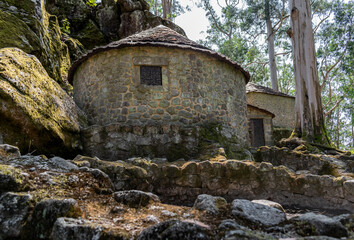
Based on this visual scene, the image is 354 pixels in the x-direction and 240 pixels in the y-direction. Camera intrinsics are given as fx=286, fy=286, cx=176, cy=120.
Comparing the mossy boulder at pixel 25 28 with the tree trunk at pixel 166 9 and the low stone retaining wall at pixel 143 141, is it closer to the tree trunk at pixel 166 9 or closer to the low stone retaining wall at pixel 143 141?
the low stone retaining wall at pixel 143 141

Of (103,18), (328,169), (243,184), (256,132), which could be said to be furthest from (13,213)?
(103,18)

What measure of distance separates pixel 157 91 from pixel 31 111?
12.1 feet

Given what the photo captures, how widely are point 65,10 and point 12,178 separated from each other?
56.1 ft

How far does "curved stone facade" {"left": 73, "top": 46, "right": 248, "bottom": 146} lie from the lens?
775 centimetres

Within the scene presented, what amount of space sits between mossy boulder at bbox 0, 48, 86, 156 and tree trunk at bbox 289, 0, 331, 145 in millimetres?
9397

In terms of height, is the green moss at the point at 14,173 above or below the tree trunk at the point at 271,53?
below

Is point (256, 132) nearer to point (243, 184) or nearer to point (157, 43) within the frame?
point (157, 43)

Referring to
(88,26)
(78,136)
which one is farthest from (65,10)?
(78,136)

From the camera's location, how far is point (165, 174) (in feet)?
16.4

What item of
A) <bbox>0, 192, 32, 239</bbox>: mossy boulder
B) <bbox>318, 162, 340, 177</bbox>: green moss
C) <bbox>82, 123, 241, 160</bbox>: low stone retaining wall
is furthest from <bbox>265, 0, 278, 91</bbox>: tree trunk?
<bbox>0, 192, 32, 239</bbox>: mossy boulder

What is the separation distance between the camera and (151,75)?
802cm

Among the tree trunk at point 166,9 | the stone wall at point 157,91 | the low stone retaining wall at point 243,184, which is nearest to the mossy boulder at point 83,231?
the low stone retaining wall at point 243,184

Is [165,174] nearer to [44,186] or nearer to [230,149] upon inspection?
[44,186]

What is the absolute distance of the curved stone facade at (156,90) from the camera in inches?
305
